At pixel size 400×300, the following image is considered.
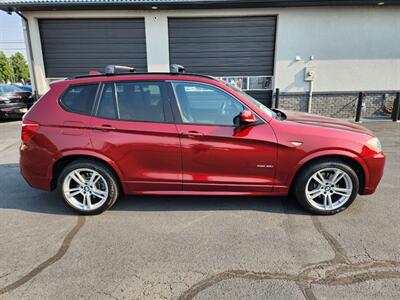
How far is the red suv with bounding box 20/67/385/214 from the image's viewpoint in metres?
3.19

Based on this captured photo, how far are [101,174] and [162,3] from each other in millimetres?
8098

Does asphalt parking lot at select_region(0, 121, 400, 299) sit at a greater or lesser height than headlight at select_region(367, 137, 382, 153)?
lesser

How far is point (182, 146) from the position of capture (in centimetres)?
322

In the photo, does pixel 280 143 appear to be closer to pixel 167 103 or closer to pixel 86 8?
pixel 167 103

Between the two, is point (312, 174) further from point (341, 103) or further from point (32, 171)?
point (341, 103)

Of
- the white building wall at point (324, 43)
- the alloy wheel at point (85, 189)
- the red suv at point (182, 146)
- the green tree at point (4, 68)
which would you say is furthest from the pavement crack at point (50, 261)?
the green tree at point (4, 68)

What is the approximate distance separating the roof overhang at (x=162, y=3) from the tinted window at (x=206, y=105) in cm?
748

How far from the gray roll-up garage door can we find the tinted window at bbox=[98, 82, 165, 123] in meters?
7.81

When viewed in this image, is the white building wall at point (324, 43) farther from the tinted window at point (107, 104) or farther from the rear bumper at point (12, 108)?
the tinted window at point (107, 104)

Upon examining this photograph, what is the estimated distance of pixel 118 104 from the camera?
3.31 meters

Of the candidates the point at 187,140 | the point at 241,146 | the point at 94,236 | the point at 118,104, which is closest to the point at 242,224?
the point at 241,146

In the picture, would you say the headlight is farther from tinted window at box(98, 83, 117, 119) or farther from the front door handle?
tinted window at box(98, 83, 117, 119)

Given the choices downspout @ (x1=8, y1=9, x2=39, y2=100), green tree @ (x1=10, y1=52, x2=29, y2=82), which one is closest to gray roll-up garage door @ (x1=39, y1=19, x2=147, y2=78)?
downspout @ (x1=8, y1=9, x2=39, y2=100)

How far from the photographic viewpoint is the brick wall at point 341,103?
→ 10.5m
